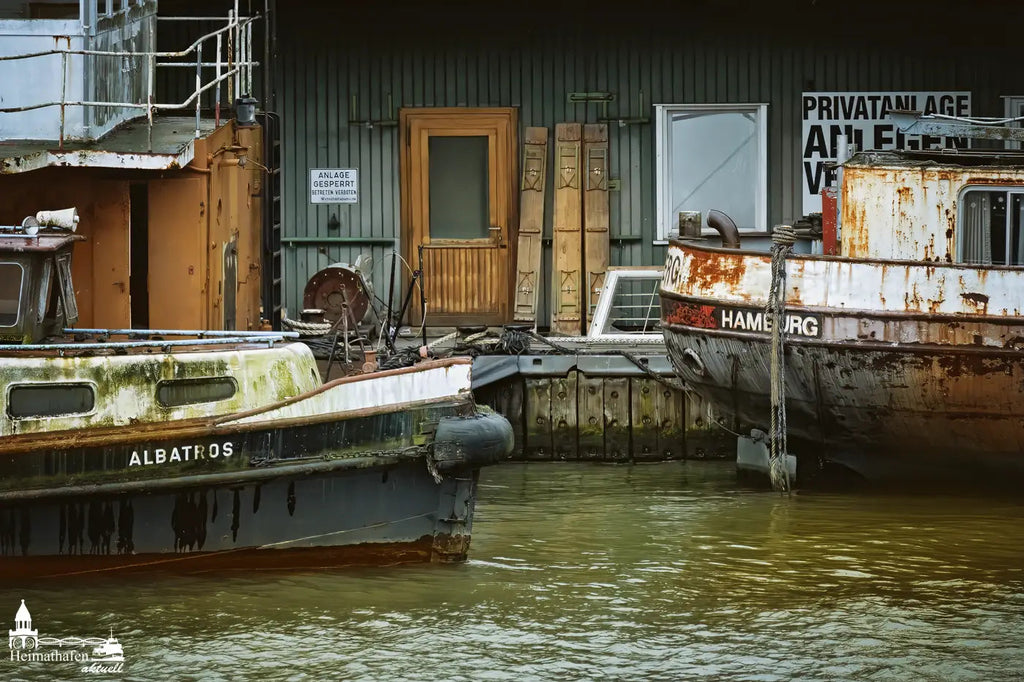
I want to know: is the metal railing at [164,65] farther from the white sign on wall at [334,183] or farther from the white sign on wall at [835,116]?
the white sign on wall at [835,116]

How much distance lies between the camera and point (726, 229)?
13.3m

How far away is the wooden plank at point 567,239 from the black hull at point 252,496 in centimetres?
630

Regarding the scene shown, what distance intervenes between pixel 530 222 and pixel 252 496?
7223 millimetres

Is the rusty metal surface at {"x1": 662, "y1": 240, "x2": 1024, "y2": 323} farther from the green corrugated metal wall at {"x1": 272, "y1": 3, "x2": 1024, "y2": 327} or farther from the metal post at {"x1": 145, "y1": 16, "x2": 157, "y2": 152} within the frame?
the metal post at {"x1": 145, "y1": 16, "x2": 157, "y2": 152}

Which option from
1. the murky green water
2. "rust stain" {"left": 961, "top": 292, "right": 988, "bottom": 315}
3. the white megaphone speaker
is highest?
the white megaphone speaker

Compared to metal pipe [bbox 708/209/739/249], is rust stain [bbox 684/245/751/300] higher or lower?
lower

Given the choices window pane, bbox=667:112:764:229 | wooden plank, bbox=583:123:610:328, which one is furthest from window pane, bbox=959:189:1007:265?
wooden plank, bbox=583:123:610:328

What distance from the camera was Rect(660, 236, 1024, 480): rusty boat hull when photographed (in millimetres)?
11734

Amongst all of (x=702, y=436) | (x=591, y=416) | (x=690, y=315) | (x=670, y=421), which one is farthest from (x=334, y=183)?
(x=690, y=315)

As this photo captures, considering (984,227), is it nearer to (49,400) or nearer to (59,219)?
(59,219)

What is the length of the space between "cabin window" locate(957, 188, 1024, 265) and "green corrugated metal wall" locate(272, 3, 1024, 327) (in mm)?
4360

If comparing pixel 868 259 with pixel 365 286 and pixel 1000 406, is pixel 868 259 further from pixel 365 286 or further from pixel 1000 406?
pixel 365 286

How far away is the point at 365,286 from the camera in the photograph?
1556 centimetres

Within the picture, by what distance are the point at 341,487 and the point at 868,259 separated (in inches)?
190
